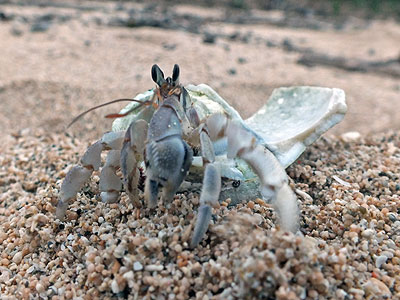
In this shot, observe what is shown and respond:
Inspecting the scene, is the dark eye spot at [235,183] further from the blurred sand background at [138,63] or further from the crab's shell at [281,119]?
the blurred sand background at [138,63]

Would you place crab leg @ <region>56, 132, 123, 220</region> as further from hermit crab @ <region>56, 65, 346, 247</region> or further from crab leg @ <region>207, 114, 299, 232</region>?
crab leg @ <region>207, 114, 299, 232</region>

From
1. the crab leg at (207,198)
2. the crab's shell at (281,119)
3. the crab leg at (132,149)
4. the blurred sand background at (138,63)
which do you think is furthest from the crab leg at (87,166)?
the blurred sand background at (138,63)

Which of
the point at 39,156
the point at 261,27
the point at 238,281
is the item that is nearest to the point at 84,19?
the point at 261,27

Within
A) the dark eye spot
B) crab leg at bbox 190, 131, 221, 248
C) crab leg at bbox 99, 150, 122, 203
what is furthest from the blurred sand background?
crab leg at bbox 190, 131, 221, 248

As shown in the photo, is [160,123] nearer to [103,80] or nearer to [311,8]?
[103,80]

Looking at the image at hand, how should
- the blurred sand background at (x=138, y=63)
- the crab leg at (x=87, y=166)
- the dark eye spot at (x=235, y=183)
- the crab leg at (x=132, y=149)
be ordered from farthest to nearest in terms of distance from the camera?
the blurred sand background at (x=138, y=63) → the dark eye spot at (x=235, y=183) → the crab leg at (x=87, y=166) → the crab leg at (x=132, y=149)
